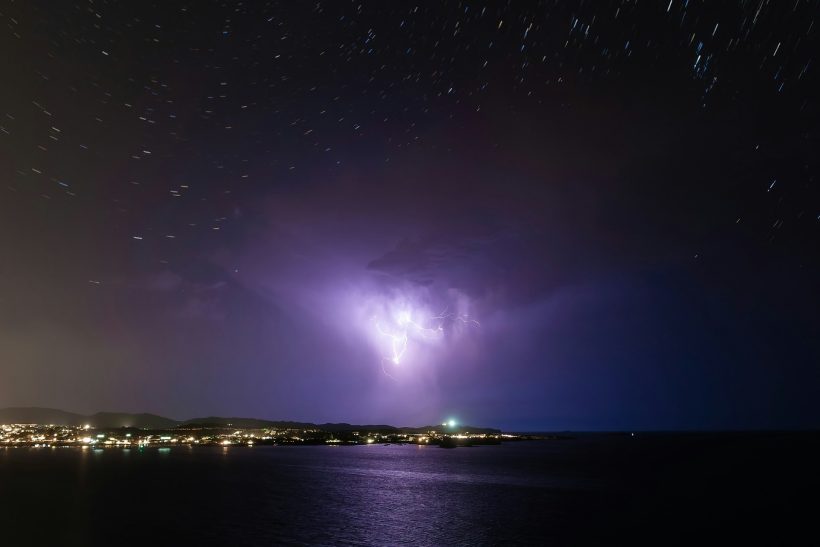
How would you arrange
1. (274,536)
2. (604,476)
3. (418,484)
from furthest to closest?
(604,476) → (418,484) → (274,536)

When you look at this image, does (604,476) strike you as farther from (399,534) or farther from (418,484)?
(399,534)

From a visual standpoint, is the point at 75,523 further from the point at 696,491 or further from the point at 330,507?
the point at 696,491

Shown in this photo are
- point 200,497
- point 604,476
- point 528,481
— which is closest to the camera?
point 200,497

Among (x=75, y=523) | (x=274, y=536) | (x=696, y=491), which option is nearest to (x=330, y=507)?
(x=274, y=536)

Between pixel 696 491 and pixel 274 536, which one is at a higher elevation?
pixel 696 491

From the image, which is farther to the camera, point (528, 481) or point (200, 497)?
point (528, 481)

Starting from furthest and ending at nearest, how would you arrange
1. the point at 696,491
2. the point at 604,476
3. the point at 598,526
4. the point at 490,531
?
1. the point at 604,476
2. the point at 696,491
3. the point at 598,526
4. the point at 490,531

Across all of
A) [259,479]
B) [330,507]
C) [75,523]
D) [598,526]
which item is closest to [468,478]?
[259,479]

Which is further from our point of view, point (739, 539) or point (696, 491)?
point (696, 491)

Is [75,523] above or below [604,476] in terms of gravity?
below
